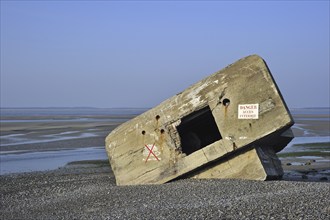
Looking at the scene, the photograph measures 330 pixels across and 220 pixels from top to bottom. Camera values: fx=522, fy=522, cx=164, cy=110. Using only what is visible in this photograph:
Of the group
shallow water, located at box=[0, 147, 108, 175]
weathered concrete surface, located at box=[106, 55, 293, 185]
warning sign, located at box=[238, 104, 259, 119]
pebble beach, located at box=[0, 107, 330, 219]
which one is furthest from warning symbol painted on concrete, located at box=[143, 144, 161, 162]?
shallow water, located at box=[0, 147, 108, 175]

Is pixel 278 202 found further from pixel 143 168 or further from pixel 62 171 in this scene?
pixel 62 171

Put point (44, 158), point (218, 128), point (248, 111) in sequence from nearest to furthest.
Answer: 1. point (248, 111)
2. point (218, 128)
3. point (44, 158)

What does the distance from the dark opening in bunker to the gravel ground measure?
5.42 feet

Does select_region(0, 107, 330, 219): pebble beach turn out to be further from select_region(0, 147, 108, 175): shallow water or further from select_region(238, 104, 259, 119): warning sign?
select_region(0, 147, 108, 175): shallow water

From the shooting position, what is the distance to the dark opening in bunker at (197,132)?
470 inches

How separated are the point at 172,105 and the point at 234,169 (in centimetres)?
181

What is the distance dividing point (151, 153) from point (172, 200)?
236 centimetres

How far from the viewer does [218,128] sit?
34.2 feet

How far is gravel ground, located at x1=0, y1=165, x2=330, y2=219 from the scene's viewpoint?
736 centimetres

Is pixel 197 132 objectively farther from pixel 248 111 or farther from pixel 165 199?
pixel 165 199

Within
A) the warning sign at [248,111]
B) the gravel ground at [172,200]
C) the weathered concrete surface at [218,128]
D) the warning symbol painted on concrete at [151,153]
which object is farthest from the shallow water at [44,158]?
the warning sign at [248,111]

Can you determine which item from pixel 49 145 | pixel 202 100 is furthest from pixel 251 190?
pixel 49 145

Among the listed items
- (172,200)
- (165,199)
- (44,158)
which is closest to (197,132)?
(165,199)

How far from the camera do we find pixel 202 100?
34.2 ft
